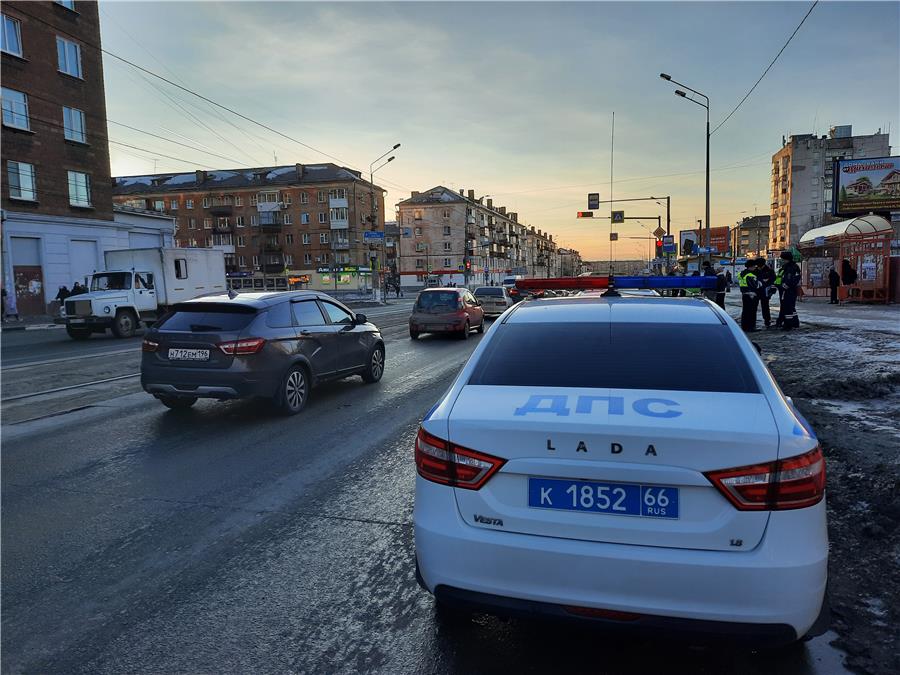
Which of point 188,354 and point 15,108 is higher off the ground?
point 15,108

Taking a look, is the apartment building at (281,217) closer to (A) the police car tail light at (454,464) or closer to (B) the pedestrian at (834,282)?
(B) the pedestrian at (834,282)

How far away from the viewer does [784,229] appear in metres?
99.4

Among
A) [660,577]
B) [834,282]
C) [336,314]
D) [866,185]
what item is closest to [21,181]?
[336,314]

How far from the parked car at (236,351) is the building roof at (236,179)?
71.1m

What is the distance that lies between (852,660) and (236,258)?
85.0 m

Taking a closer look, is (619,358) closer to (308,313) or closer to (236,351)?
(236,351)

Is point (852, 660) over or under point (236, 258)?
under

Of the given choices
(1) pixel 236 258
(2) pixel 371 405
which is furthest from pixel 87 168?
(1) pixel 236 258

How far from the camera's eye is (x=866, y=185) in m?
34.7

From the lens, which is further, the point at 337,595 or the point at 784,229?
the point at 784,229

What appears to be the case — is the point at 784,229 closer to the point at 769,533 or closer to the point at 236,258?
the point at 236,258

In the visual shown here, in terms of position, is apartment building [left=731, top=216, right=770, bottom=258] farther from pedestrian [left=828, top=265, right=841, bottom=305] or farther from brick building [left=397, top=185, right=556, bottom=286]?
pedestrian [left=828, top=265, right=841, bottom=305]

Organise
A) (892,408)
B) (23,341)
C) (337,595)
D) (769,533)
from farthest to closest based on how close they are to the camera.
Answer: (23,341), (892,408), (337,595), (769,533)

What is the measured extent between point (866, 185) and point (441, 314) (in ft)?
105
